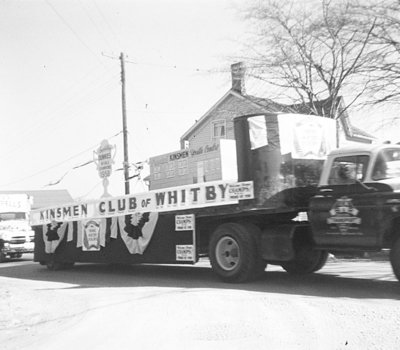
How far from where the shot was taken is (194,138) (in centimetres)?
3559

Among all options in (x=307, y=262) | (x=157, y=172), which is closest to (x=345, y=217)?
(x=307, y=262)

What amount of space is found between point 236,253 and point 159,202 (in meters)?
2.33

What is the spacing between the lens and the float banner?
400 inches

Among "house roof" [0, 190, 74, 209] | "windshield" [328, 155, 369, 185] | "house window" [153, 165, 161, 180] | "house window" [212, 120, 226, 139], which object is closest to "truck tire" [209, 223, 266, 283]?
"windshield" [328, 155, 369, 185]

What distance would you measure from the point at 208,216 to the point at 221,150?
6.43 feet

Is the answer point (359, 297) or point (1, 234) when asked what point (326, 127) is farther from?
point (1, 234)

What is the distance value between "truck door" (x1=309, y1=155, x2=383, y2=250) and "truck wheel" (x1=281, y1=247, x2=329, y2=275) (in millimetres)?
1222

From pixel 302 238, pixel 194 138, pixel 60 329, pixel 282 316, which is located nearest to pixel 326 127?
pixel 302 238

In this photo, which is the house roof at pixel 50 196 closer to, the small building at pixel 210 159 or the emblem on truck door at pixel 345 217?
the small building at pixel 210 159

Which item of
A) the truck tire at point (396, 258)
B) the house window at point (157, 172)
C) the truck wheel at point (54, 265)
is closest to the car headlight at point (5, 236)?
the truck wheel at point (54, 265)

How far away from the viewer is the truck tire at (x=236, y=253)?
9.78 meters

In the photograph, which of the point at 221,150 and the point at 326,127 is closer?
the point at 326,127

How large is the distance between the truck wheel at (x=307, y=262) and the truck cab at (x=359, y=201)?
3.69ft

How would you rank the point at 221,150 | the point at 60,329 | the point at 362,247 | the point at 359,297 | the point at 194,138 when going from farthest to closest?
the point at 194,138, the point at 221,150, the point at 362,247, the point at 359,297, the point at 60,329
